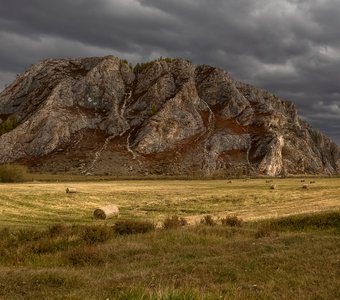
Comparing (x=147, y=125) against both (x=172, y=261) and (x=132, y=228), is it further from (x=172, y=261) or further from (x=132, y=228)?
(x=172, y=261)

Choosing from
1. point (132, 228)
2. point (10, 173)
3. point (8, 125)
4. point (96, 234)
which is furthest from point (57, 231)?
point (8, 125)

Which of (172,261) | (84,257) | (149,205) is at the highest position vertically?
(172,261)

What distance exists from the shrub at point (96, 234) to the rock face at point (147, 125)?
101m

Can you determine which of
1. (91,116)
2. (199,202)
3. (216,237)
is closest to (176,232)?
(216,237)

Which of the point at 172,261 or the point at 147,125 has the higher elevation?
the point at 147,125

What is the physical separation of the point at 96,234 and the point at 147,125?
5290 inches

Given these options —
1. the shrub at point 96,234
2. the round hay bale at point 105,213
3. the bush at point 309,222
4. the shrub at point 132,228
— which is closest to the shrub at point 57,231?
the shrub at point 96,234

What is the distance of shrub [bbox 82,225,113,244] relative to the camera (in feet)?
80.0

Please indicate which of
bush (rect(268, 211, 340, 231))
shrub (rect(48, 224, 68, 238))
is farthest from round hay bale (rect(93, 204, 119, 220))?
bush (rect(268, 211, 340, 231))

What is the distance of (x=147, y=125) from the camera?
520 ft

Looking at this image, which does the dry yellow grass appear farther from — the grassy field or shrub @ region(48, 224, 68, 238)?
shrub @ region(48, 224, 68, 238)

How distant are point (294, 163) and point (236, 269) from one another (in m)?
142

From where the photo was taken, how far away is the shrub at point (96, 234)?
80.0 ft

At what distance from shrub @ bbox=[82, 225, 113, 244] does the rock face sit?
101m
